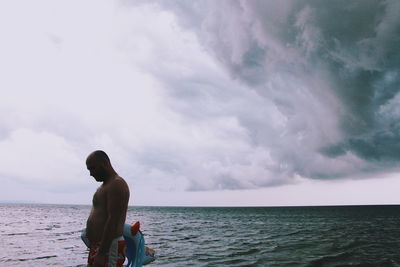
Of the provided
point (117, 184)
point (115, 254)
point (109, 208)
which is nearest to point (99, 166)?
point (117, 184)

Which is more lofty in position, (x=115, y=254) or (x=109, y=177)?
(x=109, y=177)

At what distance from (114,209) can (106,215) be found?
40 cm

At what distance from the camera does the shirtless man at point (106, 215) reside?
3508mm

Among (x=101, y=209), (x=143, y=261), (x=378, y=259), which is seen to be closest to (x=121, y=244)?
(x=101, y=209)

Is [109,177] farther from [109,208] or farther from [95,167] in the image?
[109,208]

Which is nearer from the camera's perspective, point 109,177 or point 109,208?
point 109,208

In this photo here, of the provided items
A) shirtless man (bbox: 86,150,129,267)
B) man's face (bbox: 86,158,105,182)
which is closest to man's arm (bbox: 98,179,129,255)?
shirtless man (bbox: 86,150,129,267)

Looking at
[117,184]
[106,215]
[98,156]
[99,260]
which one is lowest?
[99,260]

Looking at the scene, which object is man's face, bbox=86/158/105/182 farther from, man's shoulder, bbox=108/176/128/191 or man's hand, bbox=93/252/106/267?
man's hand, bbox=93/252/106/267

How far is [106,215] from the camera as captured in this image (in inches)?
151

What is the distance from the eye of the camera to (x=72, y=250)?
2116 centimetres

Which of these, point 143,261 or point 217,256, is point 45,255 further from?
point 143,261

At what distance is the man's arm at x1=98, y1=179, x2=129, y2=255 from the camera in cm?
348

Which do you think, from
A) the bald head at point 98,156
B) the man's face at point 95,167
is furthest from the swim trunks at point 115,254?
the bald head at point 98,156
